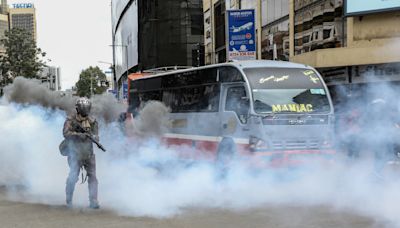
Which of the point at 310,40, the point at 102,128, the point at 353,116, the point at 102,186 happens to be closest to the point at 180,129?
the point at 102,128

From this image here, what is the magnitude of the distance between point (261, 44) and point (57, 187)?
1640cm

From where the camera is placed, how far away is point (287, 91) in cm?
986

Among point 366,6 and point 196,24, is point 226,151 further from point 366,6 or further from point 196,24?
point 196,24

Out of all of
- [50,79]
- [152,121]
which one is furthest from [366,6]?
[50,79]

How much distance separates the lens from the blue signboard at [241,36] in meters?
17.8

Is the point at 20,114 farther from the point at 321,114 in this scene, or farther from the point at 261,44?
the point at 261,44

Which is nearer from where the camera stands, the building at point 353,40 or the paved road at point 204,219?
the paved road at point 204,219

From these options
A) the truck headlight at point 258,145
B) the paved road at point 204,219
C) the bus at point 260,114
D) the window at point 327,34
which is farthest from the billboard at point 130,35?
the paved road at point 204,219

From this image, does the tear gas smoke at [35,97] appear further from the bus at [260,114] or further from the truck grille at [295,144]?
the truck grille at [295,144]

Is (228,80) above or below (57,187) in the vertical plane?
above

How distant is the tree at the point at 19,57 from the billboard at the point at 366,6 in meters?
23.0

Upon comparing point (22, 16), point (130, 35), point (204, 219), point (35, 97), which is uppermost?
point (22, 16)

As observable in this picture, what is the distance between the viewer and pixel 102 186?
894 centimetres

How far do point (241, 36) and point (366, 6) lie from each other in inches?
172
